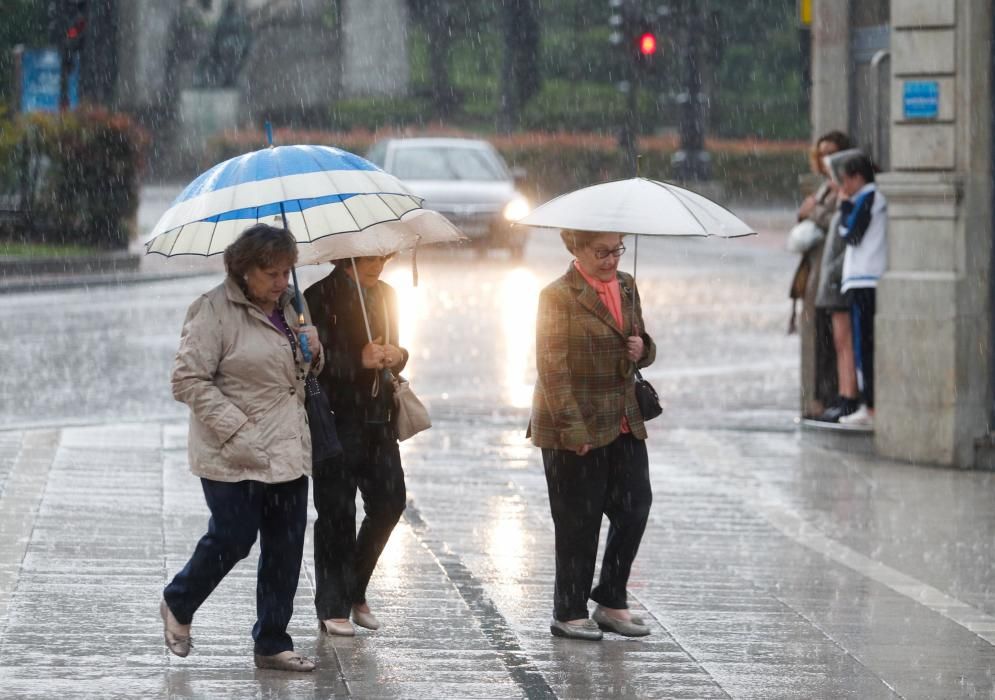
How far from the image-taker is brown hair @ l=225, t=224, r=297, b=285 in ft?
19.2

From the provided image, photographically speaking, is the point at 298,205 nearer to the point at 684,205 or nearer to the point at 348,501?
the point at 348,501

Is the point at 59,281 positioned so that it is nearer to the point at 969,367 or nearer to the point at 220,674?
the point at 969,367

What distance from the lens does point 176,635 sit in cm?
607

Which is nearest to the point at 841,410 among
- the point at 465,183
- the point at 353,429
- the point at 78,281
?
the point at 353,429

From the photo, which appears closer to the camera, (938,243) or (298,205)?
(298,205)

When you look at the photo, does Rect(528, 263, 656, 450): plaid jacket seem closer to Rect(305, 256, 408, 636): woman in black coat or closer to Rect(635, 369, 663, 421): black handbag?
Rect(635, 369, 663, 421): black handbag

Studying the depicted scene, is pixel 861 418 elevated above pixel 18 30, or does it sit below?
below

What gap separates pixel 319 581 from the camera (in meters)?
6.69

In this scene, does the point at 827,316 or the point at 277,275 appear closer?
the point at 277,275

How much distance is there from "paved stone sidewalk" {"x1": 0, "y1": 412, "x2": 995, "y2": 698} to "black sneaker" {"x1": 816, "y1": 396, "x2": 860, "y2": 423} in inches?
36.5

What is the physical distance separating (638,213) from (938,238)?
492cm

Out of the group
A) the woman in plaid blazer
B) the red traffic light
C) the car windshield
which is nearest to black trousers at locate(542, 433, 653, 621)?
the woman in plaid blazer

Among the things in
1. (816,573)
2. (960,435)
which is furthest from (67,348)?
(816,573)

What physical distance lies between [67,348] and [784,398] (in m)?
6.19
